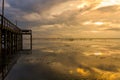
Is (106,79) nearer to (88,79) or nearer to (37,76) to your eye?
(88,79)

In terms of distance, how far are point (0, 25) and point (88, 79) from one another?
9.25 meters

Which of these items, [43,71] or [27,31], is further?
[27,31]

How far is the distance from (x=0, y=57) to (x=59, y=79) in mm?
7399

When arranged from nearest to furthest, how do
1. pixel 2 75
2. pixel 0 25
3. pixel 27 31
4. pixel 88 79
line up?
1. pixel 2 75
2. pixel 88 79
3. pixel 0 25
4. pixel 27 31

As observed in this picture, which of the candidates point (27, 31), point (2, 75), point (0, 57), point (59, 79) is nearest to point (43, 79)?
point (59, 79)

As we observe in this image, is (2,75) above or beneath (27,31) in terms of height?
beneath

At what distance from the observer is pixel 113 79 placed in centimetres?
1884

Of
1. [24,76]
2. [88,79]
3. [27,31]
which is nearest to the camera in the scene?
[88,79]

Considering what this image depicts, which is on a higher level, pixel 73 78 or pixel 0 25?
pixel 0 25

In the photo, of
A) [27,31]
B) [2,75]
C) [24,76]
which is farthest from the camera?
[27,31]

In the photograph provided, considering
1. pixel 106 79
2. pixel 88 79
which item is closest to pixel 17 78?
pixel 88 79

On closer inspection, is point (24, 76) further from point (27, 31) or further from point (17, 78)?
point (27, 31)

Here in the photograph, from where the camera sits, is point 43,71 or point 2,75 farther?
point 43,71

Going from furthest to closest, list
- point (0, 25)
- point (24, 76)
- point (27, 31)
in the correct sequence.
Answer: point (27, 31)
point (0, 25)
point (24, 76)
